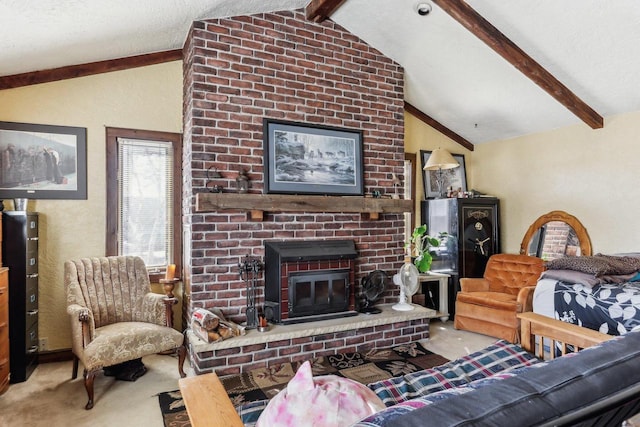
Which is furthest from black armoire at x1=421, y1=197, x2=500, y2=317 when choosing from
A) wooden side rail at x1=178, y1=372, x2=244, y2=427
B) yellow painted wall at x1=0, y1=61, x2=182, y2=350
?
wooden side rail at x1=178, y1=372, x2=244, y2=427

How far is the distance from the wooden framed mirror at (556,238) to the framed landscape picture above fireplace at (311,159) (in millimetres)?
2417

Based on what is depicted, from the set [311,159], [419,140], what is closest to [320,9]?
[311,159]

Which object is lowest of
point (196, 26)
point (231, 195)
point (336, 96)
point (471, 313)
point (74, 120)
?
point (471, 313)

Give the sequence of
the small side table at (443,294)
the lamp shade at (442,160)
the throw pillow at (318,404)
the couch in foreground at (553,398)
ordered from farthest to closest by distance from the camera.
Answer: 1. the small side table at (443,294)
2. the lamp shade at (442,160)
3. the throw pillow at (318,404)
4. the couch in foreground at (553,398)

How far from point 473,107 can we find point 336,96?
1879mm

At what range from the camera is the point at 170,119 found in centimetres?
379

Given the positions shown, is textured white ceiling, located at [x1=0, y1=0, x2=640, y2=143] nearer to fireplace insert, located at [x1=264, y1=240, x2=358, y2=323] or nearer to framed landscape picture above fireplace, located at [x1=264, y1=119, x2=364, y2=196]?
framed landscape picture above fireplace, located at [x1=264, y1=119, x2=364, y2=196]

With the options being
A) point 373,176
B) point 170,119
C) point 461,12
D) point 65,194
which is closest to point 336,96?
point 373,176

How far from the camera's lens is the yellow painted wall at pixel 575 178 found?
12.7ft

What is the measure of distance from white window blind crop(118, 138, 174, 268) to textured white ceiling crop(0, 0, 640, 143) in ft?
2.96

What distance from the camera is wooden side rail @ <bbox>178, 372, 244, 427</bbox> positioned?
4.29ft

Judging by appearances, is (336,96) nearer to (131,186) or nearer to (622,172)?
(131,186)

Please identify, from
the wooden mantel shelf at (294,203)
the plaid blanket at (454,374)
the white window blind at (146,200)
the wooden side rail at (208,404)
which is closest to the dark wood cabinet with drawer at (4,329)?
the white window blind at (146,200)

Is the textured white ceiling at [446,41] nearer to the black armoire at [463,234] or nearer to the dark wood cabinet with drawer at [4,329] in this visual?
the black armoire at [463,234]
